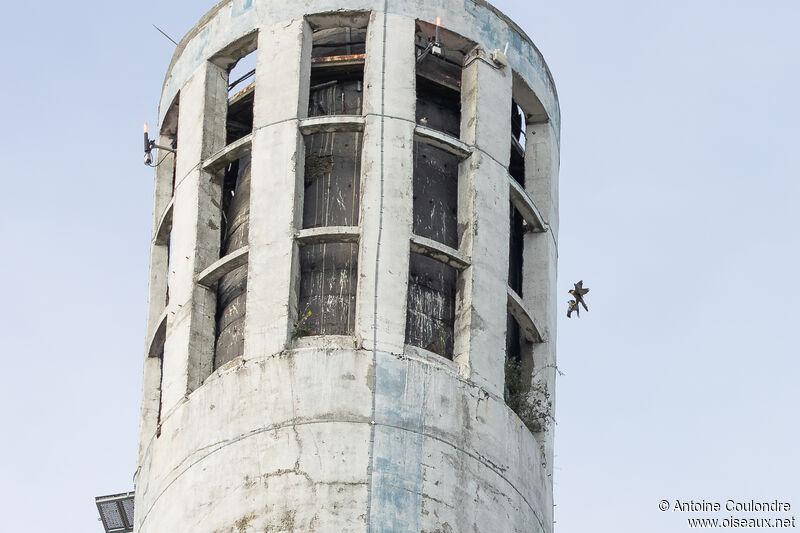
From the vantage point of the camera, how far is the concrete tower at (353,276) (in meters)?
30.2

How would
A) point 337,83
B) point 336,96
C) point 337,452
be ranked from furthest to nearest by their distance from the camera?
1. point 337,83
2. point 336,96
3. point 337,452

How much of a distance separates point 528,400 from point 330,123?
586cm

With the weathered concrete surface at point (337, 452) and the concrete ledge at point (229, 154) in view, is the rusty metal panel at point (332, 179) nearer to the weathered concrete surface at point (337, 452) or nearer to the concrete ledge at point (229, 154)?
the concrete ledge at point (229, 154)

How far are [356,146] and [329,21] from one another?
2.51m

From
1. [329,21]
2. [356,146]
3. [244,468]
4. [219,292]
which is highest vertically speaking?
[329,21]

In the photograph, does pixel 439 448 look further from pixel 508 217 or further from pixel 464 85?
pixel 464 85

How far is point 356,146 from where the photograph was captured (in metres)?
33.4

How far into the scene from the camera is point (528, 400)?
33.5 metres

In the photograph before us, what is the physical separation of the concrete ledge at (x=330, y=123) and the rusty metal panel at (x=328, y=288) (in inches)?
83.3

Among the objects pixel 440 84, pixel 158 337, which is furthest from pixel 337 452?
pixel 440 84

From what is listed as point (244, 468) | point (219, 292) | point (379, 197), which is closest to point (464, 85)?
point (379, 197)

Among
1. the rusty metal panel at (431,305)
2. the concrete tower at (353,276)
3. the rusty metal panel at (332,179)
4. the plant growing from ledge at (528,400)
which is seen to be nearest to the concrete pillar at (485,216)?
the concrete tower at (353,276)

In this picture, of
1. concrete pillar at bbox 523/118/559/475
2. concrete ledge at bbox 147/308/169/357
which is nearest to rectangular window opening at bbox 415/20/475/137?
concrete pillar at bbox 523/118/559/475

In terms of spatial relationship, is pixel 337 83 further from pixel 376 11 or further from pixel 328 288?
pixel 328 288
